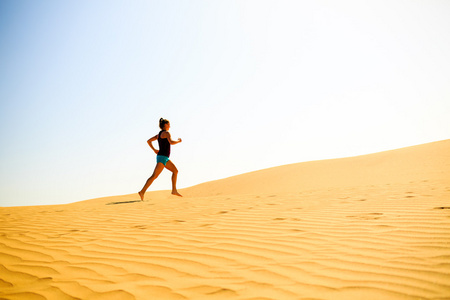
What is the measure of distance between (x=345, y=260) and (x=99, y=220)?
4109 millimetres

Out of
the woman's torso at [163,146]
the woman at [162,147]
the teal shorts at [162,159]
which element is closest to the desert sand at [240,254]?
the woman at [162,147]

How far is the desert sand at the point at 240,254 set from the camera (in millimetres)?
2152

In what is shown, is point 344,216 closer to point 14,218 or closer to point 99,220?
point 99,220

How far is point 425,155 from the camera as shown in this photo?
60.3ft

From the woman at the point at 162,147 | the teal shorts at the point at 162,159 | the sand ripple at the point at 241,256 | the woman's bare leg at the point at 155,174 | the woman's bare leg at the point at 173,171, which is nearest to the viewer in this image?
the sand ripple at the point at 241,256

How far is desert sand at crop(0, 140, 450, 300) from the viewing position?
2.15 metres

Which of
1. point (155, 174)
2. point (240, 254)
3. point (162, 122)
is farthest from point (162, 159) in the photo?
point (240, 254)

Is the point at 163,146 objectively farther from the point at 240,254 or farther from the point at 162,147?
the point at 240,254

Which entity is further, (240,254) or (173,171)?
(173,171)

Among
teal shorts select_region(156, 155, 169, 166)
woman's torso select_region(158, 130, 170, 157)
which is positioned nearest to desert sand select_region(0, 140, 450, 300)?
teal shorts select_region(156, 155, 169, 166)

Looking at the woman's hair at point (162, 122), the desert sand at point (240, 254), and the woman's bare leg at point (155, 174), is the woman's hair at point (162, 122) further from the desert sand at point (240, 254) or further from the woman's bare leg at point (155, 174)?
the desert sand at point (240, 254)

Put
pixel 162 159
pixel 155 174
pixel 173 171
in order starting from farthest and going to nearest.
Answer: pixel 173 171 → pixel 162 159 → pixel 155 174

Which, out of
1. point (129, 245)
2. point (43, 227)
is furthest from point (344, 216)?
point (43, 227)

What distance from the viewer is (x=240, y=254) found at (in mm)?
2896
